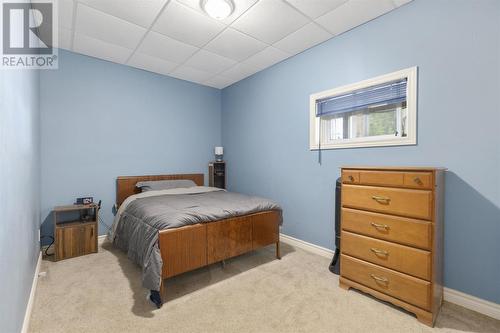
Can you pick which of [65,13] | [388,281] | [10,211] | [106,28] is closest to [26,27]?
[65,13]

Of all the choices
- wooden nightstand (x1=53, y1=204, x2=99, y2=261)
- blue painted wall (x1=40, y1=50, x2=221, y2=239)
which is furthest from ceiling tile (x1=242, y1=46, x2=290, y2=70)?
wooden nightstand (x1=53, y1=204, x2=99, y2=261)

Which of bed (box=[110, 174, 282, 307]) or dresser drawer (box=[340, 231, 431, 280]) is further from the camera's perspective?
bed (box=[110, 174, 282, 307])

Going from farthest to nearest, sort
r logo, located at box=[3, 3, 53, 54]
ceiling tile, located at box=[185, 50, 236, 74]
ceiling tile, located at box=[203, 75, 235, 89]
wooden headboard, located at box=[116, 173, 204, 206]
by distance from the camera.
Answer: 1. ceiling tile, located at box=[203, 75, 235, 89]
2. wooden headboard, located at box=[116, 173, 204, 206]
3. ceiling tile, located at box=[185, 50, 236, 74]
4. r logo, located at box=[3, 3, 53, 54]

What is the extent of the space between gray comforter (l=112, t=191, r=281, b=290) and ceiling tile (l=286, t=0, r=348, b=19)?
1.98 metres

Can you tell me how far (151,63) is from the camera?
3.30 meters

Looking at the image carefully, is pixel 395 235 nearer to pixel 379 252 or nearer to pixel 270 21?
pixel 379 252

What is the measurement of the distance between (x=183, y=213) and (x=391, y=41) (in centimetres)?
250

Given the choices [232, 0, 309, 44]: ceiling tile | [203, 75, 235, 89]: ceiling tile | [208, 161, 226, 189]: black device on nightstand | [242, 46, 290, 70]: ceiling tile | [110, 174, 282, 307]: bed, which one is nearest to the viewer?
[110, 174, 282, 307]: bed

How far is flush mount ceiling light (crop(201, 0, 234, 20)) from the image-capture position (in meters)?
2.03

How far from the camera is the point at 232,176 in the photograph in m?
4.19

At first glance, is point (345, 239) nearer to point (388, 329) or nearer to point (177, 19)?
point (388, 329)

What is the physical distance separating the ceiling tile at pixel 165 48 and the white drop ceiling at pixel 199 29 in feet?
0.04

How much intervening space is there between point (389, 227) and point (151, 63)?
3517 millimetres

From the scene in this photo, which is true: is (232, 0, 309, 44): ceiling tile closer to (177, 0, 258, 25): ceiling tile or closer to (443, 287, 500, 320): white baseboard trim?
(177, 0, 258, 25): ceiling tile
